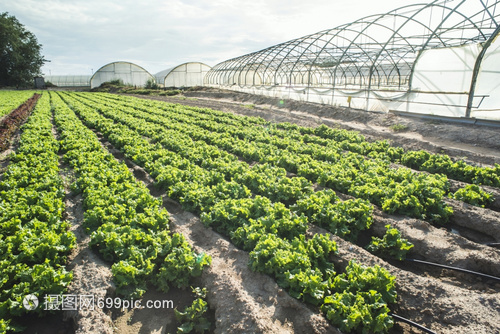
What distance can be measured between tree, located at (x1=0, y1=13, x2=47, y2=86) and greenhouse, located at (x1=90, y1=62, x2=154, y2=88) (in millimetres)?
18170

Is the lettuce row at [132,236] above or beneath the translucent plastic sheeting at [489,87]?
beneath

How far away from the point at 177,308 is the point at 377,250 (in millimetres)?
3616

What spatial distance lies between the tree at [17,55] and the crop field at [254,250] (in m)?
65.4

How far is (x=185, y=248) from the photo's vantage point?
16.1ft

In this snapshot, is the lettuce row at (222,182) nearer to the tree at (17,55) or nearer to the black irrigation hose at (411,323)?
the black irrigation hose at (411,323)

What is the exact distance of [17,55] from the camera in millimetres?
56750

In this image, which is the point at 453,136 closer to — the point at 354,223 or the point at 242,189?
the point at 354,223

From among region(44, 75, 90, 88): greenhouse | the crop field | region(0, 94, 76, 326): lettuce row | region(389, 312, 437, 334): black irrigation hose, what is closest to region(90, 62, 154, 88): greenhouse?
region(44, 75, 90, 88): greenhouse

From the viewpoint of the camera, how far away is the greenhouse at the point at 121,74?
53.2 metres

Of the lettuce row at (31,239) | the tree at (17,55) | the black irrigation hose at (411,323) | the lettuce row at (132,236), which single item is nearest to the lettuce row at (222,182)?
the lettuce row at (132,236)

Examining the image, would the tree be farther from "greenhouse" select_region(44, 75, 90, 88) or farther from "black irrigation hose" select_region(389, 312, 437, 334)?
"black irrigation hose" select_region(389, 312, 437, 334)

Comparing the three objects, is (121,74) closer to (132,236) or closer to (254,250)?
(132,236)

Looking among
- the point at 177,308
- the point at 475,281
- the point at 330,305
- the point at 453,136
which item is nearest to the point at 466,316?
the point at 475,281

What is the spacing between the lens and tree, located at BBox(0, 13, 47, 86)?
2217 inches
